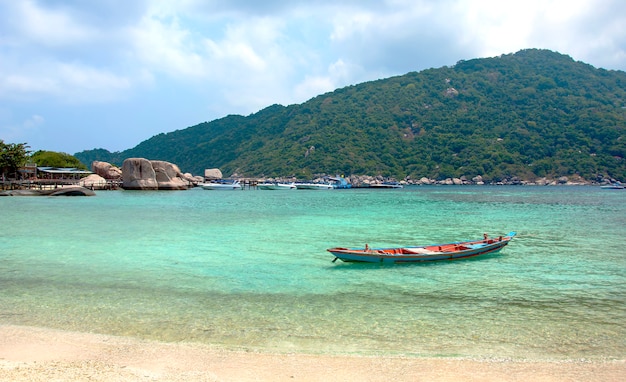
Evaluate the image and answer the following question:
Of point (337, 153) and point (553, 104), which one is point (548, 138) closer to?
point (553, 104)

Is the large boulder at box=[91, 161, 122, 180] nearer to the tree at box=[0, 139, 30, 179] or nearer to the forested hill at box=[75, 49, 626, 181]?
the tree at box=[0, 139, 30, 179]

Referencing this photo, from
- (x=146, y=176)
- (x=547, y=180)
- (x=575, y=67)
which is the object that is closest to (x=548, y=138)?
(x=547, y=180)

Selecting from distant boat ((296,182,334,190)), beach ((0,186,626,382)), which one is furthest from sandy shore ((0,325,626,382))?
distant boat ((296,182,334,190))

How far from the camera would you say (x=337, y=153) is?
140m

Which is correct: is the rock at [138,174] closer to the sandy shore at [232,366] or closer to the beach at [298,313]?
the beach at [298,313]

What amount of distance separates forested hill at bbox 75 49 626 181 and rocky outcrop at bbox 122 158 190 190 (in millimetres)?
59071

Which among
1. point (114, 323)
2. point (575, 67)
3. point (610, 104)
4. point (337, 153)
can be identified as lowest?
point (114, 323)

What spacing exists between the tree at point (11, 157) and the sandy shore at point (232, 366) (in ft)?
210

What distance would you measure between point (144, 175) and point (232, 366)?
7150 cm

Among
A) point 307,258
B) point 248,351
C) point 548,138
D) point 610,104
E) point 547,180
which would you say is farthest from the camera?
point 610,104

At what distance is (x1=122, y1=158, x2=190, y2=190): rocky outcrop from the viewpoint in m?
72.6

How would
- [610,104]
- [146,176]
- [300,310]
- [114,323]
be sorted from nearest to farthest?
[114,323] → [300,310] → [146,176] → [610,104]

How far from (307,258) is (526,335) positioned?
9218 millimetres

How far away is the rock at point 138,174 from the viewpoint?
72500 mm
